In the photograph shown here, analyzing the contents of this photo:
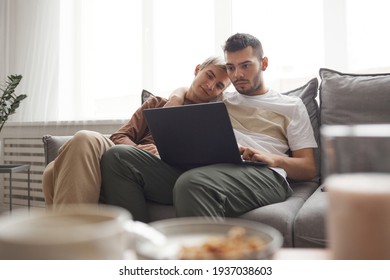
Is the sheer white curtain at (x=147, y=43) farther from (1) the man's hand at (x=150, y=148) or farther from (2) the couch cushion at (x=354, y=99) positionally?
(1) the man's hand at (x=150, y=148)

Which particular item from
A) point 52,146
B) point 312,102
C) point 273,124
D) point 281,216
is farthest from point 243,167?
point 52,146

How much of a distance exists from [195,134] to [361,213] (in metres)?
0.90

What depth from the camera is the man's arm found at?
4.78 feet

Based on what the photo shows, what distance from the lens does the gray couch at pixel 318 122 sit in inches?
47.2

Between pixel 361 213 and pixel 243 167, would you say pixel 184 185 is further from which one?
pixel 361 213

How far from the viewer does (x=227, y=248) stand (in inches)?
16.0

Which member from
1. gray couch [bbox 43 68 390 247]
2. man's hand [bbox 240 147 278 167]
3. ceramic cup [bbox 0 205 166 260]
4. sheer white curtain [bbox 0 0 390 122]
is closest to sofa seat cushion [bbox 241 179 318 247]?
gray couch [bbox 43 68 390 247]

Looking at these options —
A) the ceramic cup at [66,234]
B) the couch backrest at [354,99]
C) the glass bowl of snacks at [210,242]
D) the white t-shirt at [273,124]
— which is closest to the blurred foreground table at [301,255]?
the glass bowl of snacks at [210,242]

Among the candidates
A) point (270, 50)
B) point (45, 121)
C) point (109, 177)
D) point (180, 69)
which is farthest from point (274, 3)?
point (45, 121)

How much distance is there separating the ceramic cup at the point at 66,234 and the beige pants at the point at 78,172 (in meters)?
0.99

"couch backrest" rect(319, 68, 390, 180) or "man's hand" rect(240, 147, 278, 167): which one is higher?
"couch backrest" rect(319, 68, 390, 180)

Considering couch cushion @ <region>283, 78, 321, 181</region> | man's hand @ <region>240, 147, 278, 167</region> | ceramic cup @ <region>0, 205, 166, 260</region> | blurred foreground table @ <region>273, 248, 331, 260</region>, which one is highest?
couch cushion @ <region>283, 78, 321, 181</region>

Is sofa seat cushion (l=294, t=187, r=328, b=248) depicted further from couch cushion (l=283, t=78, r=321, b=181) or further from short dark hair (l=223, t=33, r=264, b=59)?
short dark hair (l=223, t=33, r=264, b=59)

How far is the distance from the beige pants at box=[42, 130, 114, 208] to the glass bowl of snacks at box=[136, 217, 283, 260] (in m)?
0.95
